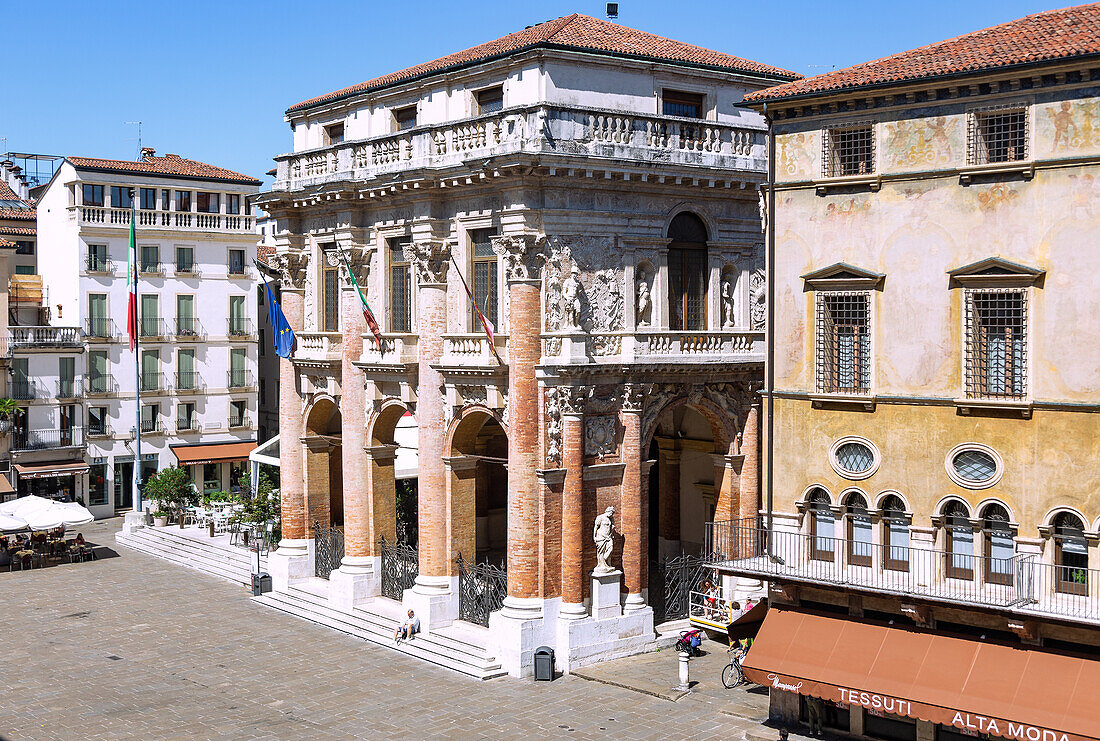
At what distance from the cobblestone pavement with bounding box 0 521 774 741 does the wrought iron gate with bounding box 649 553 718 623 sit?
3038 millimetres

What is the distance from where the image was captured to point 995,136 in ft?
74.3

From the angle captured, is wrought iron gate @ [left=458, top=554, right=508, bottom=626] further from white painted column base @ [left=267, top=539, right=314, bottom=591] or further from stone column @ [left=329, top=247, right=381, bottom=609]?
white painted column base @ [left=267, top=539, right=314, bottom=591]

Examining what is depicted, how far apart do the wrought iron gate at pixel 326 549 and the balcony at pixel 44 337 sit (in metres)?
21.6

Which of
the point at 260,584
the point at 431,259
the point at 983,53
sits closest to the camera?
the point at 983,53

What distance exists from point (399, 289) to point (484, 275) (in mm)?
3897

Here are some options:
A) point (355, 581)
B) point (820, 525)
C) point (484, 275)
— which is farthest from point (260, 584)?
point (820, 525)

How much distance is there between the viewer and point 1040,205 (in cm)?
2180

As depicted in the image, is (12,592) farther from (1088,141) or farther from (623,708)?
(1088,141)

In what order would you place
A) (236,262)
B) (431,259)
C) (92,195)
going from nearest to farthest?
1. (431,259)
2. (92,195)
3. (236,262)

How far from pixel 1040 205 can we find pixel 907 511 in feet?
20.2

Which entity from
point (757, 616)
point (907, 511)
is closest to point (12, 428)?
point (757, 616)

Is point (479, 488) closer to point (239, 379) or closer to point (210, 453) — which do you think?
point (210, 453)

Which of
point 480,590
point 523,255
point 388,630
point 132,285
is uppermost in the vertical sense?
point 132,285

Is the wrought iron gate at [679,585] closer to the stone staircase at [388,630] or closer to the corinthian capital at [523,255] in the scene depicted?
the stone staircase at [388,630]
